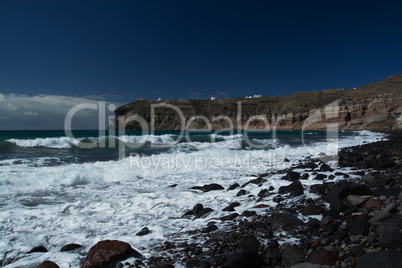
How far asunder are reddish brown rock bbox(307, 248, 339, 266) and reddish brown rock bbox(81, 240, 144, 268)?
2.12m

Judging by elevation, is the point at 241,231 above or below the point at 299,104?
below

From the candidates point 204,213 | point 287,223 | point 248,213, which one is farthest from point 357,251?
point 204,213

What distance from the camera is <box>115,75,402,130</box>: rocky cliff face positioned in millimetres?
53375

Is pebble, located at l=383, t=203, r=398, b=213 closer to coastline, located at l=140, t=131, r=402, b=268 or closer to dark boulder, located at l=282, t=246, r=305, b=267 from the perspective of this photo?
coastline, located at l=140, t=131, r=402, b=268

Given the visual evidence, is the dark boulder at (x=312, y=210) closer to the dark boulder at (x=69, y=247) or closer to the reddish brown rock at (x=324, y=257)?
the reddish brown rock at (x=324, y=257)

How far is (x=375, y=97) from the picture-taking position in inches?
2159

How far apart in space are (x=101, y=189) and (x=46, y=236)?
298 centimetres

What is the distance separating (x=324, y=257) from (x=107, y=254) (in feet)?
8.50

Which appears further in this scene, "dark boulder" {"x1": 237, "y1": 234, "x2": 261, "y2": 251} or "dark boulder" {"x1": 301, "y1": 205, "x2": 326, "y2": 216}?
"dark boulder" {"x1": 301, "y1": 205, "x2": 326, "y2": 216}

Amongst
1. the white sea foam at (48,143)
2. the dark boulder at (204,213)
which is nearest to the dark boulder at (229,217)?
the dark boulder at (204,213)

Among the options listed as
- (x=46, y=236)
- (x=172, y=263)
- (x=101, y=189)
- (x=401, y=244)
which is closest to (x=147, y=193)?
(x=101, y=189)

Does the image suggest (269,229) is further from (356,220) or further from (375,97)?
(375,97)

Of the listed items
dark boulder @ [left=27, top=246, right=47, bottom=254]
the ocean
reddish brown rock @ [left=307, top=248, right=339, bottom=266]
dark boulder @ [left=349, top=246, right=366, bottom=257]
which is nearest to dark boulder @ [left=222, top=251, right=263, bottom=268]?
reddish brown rock @ [left=307, top=248, right=339, bottom=266]

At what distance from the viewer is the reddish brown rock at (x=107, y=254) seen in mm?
2838
